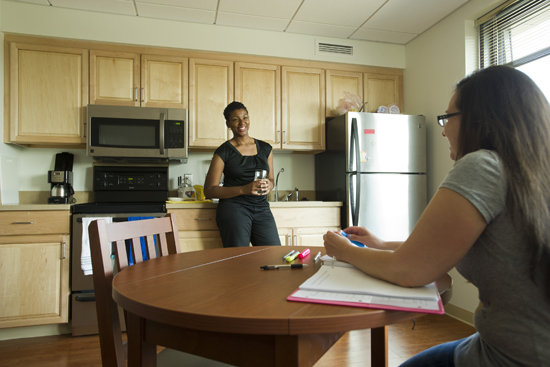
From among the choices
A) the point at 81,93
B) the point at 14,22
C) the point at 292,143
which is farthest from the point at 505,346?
the point at 14,22

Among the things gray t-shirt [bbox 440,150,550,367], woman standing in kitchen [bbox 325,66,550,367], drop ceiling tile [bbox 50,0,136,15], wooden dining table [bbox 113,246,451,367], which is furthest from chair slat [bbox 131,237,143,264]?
drop ceiling tile [bbox 50,0,136,15]

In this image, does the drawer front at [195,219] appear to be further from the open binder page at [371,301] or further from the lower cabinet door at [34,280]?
the open binder page at [371,301]

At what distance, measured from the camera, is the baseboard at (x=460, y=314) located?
274cm

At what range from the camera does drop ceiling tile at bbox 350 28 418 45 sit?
3.38 meters

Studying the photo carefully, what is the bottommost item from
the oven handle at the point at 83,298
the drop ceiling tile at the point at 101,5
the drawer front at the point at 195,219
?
the oven handle at the point at 83,298

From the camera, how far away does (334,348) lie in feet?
7.43

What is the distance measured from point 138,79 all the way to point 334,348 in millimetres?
2613

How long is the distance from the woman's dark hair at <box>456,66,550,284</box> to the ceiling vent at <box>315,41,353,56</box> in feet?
9.21

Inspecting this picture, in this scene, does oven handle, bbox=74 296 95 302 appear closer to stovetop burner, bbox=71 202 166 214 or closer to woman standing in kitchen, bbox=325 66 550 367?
stovetop burner, bbox=71 202 166 214

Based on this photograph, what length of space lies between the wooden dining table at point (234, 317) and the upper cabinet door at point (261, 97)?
2.41 metres

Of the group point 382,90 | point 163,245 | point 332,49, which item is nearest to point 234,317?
point 163,245

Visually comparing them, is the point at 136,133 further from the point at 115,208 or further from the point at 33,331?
the point at 33,331

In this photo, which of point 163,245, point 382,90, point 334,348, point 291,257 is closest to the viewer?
point 291,257

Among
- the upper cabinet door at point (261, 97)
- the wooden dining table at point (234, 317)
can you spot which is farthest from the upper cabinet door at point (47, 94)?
the wooden dining table at point (234, 317)
